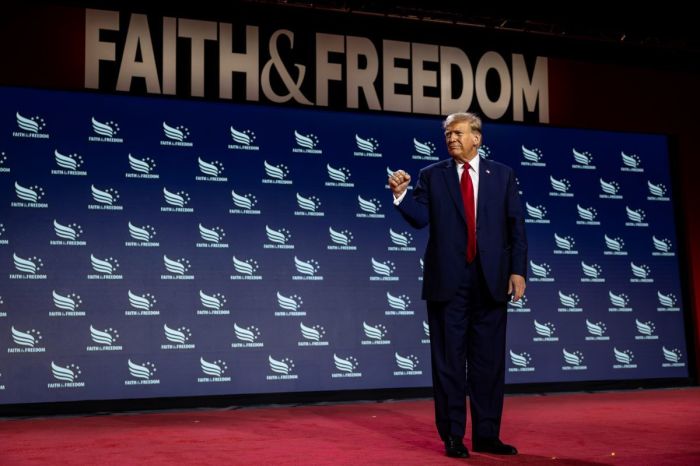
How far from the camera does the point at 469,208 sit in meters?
3.16

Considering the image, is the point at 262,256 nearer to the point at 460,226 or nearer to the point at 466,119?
the point at 460,226

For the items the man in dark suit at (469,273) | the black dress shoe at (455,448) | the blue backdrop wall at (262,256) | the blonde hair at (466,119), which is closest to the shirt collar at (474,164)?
the man in dark suit at (469,273)

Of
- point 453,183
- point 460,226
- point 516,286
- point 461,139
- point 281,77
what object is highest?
point 281,77

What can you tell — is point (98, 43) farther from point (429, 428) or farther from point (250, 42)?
point (429, 428)

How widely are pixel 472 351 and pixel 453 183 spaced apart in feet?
2.34

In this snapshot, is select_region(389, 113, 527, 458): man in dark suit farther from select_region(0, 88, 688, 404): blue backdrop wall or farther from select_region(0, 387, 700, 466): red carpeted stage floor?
select_region(0, 88, 688, 404): blue backdrop wall

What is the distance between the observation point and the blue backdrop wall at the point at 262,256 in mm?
4961

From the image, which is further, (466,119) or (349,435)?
(349,435)

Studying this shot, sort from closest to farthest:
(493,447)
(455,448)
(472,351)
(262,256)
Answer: (455,448), (493,447), (472,351), (262,256)

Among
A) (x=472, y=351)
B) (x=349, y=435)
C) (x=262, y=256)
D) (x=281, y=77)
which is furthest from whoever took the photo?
(x=281, y=77)

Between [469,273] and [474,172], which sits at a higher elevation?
[474,172]

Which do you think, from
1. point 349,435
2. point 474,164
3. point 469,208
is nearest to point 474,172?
point 474,164

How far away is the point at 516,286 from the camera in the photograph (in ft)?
10.2

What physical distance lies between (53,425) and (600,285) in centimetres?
426
